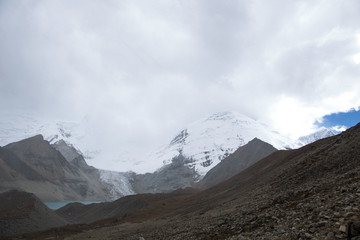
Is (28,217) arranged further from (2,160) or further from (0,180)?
(2,160)

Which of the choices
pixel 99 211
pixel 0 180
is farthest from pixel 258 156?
pixel 0 180

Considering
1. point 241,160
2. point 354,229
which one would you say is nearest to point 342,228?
point 354,229

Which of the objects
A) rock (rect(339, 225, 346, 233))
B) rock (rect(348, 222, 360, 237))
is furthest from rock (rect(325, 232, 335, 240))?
rock (rect(348, 222, 360, 237))

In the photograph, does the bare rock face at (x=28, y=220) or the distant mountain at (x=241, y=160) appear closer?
the bare rock face at (x=28, y=220)

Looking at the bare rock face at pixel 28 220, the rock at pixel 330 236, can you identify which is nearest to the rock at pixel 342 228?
the rock at pixel 330 236

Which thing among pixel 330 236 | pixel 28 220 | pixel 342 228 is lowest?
pixel 330 236

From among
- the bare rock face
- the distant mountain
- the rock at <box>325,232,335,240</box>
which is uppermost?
the distant mountain

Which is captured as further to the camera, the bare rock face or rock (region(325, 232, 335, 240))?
the bare rock face

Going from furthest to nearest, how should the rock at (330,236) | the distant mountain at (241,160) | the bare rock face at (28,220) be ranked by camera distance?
the distant mountain at (241,160) < the bare rock face at (28,220) < the rock at (330,236)

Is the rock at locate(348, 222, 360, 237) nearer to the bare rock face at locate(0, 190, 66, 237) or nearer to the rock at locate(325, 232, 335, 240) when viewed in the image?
the rock at locate(325, 232, 335, 240)

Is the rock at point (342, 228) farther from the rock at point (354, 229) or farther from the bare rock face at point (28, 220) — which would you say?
the bare rock face at point (28, 220)

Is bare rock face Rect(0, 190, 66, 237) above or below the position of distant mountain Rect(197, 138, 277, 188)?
below

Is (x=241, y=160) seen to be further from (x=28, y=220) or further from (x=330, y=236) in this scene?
(x=330, y=236)

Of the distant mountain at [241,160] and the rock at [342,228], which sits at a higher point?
the distant mountain at [241,160]
